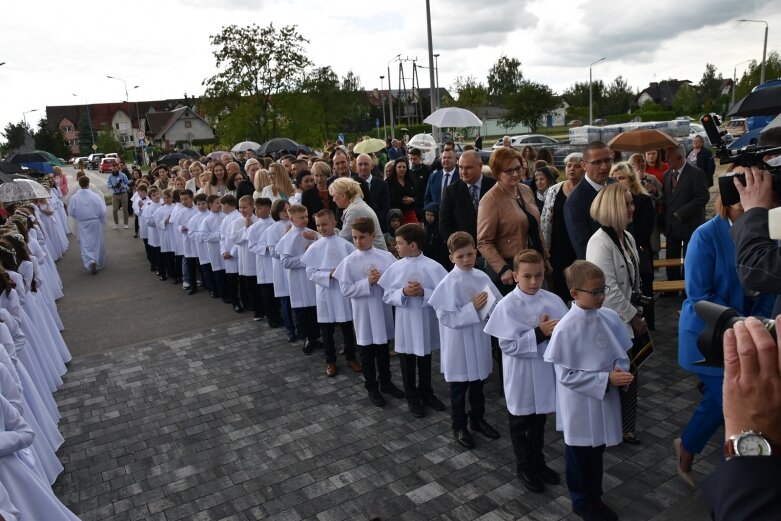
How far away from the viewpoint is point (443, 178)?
8.06m

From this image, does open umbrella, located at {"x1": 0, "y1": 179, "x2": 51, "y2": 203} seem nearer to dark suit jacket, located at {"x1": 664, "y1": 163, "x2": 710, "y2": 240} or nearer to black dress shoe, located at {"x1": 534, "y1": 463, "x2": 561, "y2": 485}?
black dress shoe, located at {"x1": 534, "y1": 463, "x2": 561, "y2": 485}

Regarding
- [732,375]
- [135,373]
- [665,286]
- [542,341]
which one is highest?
[732,375]

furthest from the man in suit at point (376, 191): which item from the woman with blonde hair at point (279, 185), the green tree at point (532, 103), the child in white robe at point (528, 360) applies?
the green tree at point (532, 103)

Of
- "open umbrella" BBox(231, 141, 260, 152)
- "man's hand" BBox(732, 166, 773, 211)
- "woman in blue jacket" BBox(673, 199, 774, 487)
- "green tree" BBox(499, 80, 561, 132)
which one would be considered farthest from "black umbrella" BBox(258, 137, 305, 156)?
"green tree" BBox(499, 80, 561, 132)

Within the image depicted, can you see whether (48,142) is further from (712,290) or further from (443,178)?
(712,290)

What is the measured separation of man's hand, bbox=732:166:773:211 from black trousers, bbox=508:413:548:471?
219 cm

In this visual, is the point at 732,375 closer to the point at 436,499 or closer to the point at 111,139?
the point at 436,499

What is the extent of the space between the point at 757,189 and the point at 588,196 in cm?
262

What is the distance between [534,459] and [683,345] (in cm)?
132

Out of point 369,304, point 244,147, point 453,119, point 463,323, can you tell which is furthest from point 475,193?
point 244,147

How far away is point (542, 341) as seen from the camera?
412 centimetres

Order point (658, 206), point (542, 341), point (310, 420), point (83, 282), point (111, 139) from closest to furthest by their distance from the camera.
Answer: point (542, 341) < point (310, 420) < point (658, 206) < point (83, 282) < point (111, 139)

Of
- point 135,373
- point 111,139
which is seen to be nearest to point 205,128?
point 111,139

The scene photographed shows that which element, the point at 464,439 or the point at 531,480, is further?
the point at 464,439
